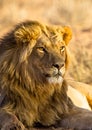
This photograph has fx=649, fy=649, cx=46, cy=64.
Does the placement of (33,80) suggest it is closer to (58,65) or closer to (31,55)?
(31,55)

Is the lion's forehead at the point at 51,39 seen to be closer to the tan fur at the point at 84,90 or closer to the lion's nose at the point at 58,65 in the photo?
the lion's nose at the point at 58,65

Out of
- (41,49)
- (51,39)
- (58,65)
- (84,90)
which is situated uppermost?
A: (51,39)

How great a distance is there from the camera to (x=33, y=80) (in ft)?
23.4

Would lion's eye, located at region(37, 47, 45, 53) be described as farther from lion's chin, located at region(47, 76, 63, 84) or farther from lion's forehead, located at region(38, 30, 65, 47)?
lion's chin, located at region(47, 76, 63, 84)

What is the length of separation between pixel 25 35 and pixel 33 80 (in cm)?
51

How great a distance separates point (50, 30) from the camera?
7.43 metres

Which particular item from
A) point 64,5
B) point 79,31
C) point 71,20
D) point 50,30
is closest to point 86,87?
point 50,30

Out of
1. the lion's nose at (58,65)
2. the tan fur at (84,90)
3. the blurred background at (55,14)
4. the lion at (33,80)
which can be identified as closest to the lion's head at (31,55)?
the lion at (33,80)

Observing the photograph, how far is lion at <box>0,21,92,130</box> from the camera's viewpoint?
7074mm

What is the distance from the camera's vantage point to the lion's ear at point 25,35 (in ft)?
23.5

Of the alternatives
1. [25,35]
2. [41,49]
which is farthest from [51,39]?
[25,35]

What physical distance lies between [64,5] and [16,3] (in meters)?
2.40

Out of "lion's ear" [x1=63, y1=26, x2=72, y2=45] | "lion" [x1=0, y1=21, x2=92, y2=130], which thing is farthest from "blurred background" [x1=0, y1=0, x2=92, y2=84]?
"lion" [x1=0, y1=21, x2=92, y2=130]

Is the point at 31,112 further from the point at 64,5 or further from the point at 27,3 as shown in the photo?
the point at 27,3
